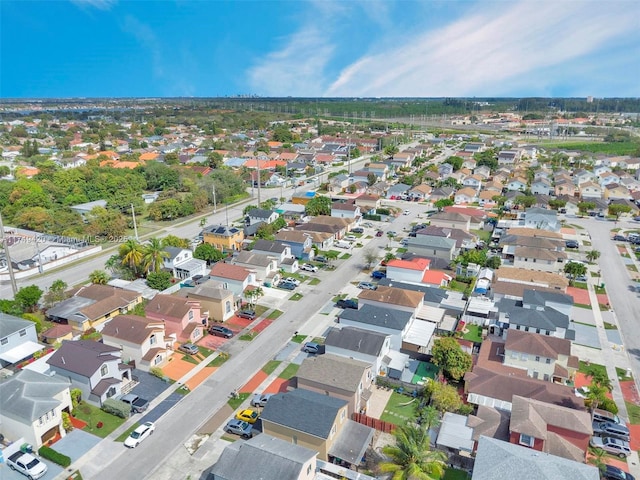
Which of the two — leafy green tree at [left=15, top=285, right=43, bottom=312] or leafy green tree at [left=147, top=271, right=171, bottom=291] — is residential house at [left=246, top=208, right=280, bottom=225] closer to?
leafy green tree at [left=147, top=271, right=171, bottom=291]

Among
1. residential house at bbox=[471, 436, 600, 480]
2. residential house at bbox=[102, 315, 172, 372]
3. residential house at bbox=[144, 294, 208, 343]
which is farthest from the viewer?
residential house at bbox=[144, 294, 208, 343]

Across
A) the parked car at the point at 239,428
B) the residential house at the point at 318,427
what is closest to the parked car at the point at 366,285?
the residential house at the point at 318,427

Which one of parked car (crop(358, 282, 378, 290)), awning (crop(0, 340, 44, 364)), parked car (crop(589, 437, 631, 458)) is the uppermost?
awning (crop(0, 340, 44, 364))

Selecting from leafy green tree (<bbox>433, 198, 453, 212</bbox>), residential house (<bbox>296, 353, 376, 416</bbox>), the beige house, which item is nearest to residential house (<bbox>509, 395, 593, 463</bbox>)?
residential house (<bbox>296, 353, 376, 416</bbox>)

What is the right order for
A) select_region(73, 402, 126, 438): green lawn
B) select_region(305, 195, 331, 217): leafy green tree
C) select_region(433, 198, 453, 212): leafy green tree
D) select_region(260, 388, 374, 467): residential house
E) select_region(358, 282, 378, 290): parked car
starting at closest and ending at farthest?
select_region(260, 388, 374, 467): residential house
select_region(73, 402, 126, 438): green lawn
select_region(358, 282, 378, 290): parked car
select_region(305, 195, 331, 217): leafy green tree
select_region(433, 198, 453, 212): leafy green tree

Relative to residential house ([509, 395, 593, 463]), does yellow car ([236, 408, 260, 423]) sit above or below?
below

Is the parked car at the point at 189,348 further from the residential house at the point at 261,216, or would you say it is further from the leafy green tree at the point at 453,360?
the residential house at the point at 261,216

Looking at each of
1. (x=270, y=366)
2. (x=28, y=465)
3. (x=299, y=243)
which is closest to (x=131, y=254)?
(x=299, y=243)

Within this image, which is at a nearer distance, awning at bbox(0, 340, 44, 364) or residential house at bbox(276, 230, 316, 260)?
awning at bbox(0, 340, 44, 364)
